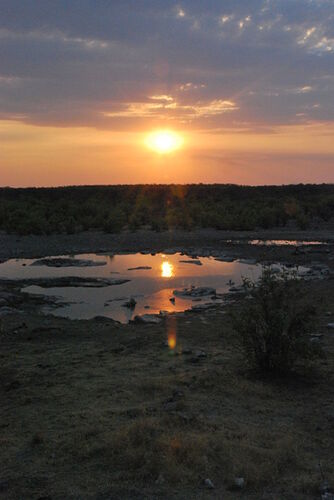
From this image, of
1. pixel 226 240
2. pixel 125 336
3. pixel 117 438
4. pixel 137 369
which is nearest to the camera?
pixel 117 438

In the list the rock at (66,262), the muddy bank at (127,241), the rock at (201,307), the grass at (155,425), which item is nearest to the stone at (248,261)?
the muddy bank at (127,241)

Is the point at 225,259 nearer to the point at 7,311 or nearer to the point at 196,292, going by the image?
the point at 196,292

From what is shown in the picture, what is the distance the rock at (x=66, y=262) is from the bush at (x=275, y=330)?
12554mm

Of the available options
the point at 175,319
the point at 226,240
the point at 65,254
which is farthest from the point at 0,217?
the point at 175,319

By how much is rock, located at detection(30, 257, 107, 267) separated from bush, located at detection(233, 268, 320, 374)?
41.2ft

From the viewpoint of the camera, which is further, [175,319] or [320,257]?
[320,257]

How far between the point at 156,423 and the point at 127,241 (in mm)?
21909

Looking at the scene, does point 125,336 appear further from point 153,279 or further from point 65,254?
point 65,254

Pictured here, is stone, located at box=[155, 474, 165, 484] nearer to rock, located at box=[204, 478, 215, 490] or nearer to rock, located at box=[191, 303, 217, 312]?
rock, located at box=[204, 478, 215, 490]

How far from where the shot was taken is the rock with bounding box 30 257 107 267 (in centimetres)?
1887

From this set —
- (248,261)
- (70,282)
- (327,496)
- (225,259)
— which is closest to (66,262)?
(70,282)

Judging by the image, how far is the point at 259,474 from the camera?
13.8 ft

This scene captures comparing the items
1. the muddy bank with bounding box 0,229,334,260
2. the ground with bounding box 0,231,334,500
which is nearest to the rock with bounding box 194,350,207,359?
the ground with bounding box 0,231,334,500

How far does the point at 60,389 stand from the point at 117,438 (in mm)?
1742
